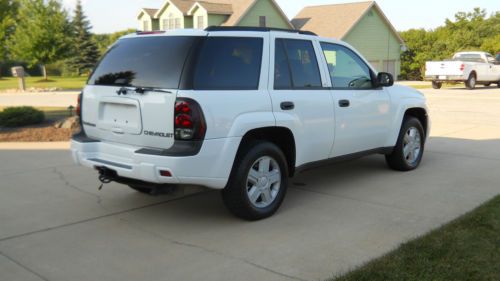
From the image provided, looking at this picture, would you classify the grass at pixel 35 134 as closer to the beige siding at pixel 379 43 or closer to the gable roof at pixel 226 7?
the gable roof at pixel 226 7

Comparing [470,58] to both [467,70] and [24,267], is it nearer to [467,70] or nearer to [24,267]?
[467,70]

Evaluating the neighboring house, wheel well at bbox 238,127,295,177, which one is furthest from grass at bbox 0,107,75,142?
the neighboring house

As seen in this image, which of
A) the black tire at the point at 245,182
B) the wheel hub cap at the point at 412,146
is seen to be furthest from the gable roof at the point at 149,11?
the black tire at the point at 245,182

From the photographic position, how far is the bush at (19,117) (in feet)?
37.0

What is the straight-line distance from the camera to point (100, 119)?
506 cm

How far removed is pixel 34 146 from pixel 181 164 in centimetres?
616

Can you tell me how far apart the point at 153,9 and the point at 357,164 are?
37775mm

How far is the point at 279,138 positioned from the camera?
541 cm

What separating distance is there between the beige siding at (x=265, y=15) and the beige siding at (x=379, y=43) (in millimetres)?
6530

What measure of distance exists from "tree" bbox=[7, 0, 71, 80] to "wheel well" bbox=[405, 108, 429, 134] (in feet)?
108

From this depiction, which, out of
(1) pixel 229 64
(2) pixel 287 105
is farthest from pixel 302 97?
(1) pixel 229 64

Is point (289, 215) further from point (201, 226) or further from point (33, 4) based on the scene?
point (33, 4)

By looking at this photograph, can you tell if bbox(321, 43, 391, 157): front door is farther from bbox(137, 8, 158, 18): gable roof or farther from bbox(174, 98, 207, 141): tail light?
bbox(137, 8, 158, 18): gable roof

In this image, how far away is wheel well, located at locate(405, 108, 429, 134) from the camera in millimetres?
7442
